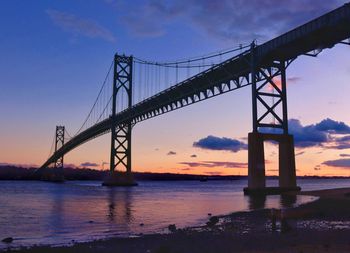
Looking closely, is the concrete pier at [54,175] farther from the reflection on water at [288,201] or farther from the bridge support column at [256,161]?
the reflection on water at [288,201]

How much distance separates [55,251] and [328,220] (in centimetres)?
1400

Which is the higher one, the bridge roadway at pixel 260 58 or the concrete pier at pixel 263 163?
the bridge roadway at pixel 260 58

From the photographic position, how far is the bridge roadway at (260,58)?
1622 inches

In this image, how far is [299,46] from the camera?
152ft

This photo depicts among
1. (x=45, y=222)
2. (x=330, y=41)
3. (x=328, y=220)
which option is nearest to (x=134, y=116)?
(x=330, y=41)

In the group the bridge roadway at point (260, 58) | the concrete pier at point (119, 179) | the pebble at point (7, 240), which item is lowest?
the pebble at point (7, 240)

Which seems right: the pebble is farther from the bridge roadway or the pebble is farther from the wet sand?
the bridge roadway

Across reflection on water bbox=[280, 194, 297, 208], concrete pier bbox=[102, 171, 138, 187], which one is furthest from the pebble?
concrete pier bbox=[102, 171, 138, 187]

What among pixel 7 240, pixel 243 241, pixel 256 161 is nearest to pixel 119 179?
pixel 256 161

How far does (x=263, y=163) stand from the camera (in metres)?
46.8

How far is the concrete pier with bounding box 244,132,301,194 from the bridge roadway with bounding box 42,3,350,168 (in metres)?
7.57

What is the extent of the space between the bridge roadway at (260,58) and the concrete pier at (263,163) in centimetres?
757

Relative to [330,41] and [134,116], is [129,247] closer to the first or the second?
[330,41]

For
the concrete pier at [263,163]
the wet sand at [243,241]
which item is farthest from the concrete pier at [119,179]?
the wet sand at [243,241]
